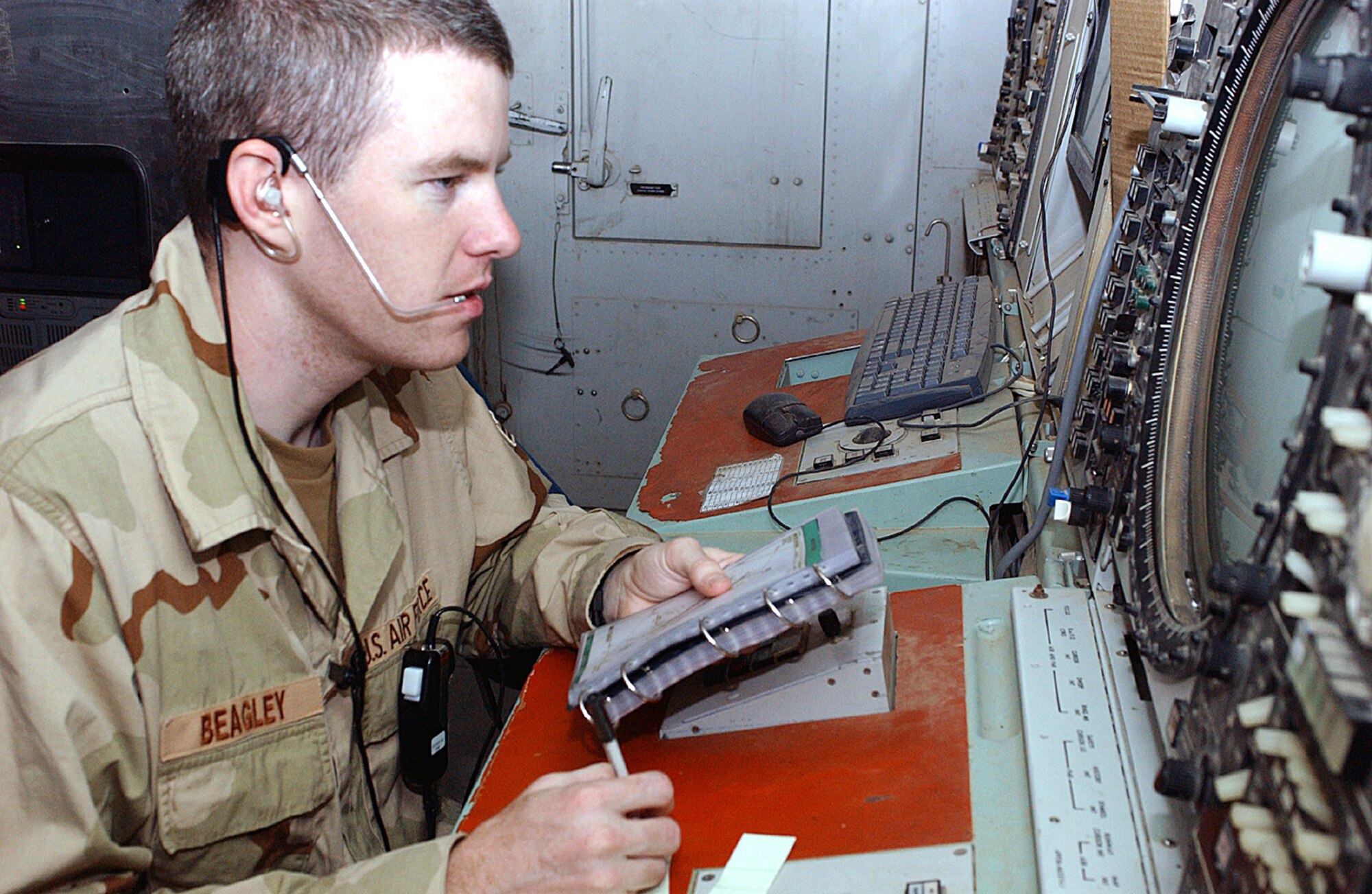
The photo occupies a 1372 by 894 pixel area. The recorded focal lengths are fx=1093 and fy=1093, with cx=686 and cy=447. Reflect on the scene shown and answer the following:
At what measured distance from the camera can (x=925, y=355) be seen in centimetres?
201

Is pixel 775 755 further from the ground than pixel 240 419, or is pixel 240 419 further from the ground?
pixel 240 419

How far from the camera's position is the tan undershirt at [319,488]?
1.19 meters

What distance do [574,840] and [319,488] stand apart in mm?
554

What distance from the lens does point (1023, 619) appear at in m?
1.12

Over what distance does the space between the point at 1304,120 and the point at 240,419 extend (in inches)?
37.6

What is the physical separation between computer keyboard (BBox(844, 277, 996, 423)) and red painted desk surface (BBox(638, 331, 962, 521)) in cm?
8

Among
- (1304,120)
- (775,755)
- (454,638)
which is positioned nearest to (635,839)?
(775,755)

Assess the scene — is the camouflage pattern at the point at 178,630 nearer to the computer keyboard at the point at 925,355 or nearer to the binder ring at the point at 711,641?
the binder ring at the point at 711,641

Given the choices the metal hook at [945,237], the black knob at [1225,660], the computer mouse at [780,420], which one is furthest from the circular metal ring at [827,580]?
the metal hook at [945,237]

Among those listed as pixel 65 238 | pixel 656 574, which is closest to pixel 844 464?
pixel 656 574

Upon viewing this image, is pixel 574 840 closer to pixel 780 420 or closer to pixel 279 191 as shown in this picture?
pixel 279 191

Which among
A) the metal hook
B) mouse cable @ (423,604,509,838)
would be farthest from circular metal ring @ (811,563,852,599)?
the metal hook

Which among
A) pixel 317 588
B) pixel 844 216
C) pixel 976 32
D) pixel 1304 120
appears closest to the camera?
pixel 1304 120

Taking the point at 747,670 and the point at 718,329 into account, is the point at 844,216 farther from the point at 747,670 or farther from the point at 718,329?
the point at 747,670
